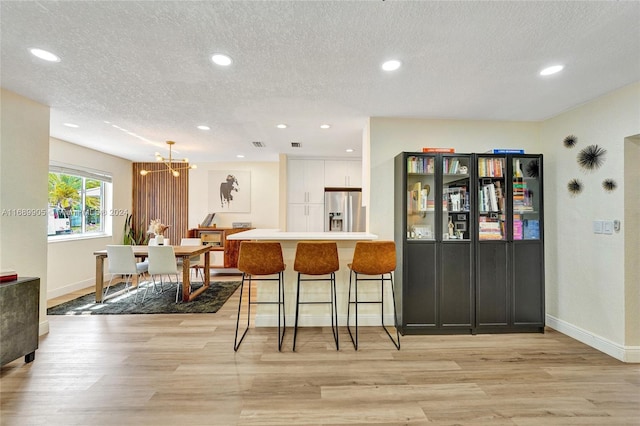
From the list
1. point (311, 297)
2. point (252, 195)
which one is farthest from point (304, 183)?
point (311, 297)

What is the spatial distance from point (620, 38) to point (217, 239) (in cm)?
632

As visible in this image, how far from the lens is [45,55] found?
6.86ft

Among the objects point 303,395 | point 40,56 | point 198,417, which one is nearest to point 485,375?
point 303,395

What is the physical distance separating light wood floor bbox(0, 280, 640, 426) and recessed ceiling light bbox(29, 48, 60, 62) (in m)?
2.48

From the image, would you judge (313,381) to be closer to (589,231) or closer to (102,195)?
(589,231)

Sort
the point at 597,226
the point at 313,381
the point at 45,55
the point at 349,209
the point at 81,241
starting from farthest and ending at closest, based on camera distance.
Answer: the point at 349,209, the point at 81,241, the point at 597,226, the point at 313,381, the point at 45,55

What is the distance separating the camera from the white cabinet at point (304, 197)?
5.59 m

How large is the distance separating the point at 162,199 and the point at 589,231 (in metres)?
7.30

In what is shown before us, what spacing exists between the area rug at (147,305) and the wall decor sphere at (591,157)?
15.2 ft

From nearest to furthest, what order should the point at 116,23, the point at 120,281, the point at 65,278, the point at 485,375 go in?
1. the point at 116,23
2. the point at 485,375
3. the point at 65,278
4. the point at 120,281

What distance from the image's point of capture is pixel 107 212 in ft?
18.6

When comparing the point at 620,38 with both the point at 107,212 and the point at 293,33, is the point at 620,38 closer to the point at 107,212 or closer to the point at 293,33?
the point at 293,33

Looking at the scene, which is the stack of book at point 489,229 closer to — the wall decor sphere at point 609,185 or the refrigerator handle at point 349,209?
the wall decor sphere at point 609,185

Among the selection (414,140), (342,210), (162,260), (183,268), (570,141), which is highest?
(414,140)
